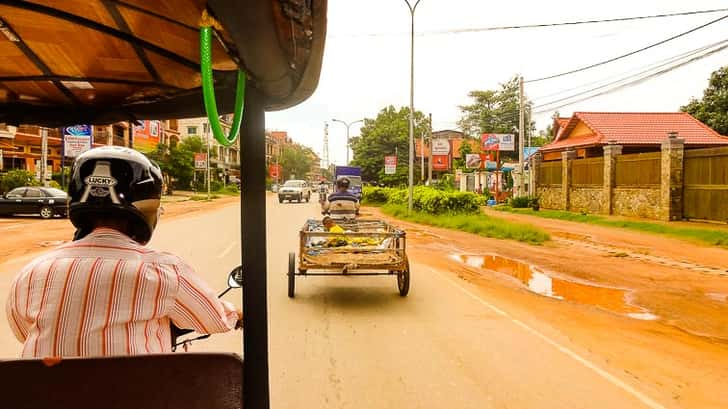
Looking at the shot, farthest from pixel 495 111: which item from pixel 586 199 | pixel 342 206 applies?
pixel 342 206

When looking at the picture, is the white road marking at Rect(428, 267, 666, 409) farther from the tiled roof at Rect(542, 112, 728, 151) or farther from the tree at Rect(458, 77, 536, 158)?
the tree at Rect(458, 77, 536, 158)

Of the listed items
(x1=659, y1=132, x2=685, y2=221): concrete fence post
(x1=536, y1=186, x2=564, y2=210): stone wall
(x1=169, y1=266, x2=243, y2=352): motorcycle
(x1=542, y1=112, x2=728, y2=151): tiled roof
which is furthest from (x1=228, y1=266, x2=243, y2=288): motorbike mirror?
(x1=542, y1=112, x2=728, y2=151): tiled roof

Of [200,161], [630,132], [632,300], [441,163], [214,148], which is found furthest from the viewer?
[441,163]

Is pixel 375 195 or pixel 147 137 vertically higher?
pixel 147 137

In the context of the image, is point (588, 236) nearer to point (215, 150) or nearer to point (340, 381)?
point (340, 381)

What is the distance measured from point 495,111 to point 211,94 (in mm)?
67850

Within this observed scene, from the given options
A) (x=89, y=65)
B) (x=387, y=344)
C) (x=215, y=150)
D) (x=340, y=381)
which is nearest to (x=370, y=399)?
(x=340, y=381)

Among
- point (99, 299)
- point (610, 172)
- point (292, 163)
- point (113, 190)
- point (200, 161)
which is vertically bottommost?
point (99, 299)

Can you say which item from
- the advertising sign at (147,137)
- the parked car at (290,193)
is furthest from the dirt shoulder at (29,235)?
the advertising sign at (147,137)

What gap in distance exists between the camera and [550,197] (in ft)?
102

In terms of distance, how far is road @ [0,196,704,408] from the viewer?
4.34 m

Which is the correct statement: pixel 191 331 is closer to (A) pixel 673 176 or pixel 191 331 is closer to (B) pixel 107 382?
(B) pixel 107 382

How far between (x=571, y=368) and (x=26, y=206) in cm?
2407

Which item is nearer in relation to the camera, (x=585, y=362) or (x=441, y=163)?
(x=585, y=362)
